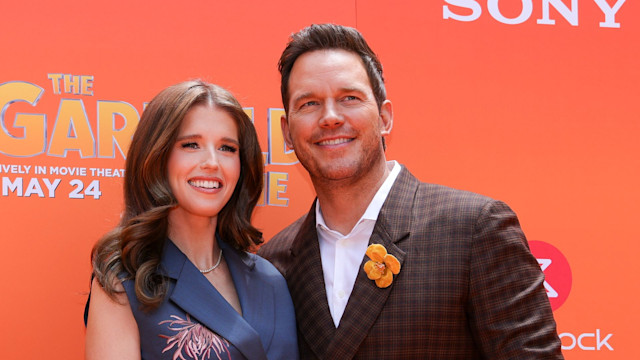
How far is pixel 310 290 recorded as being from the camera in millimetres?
2059

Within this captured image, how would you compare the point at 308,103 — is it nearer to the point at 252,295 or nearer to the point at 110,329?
the point at 252,295

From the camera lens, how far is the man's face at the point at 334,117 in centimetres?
211

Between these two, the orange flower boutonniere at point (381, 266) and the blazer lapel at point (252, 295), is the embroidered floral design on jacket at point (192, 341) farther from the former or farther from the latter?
the orange flower boutonniere at point (381, 266)

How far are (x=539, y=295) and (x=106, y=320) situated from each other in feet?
4.11

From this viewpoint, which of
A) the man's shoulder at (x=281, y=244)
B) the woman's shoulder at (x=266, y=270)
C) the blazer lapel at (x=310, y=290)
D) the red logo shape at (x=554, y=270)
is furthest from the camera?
the red logo shape at (x=554, y=270)

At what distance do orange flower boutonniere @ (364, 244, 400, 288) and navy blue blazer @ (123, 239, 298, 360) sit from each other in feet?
1.21

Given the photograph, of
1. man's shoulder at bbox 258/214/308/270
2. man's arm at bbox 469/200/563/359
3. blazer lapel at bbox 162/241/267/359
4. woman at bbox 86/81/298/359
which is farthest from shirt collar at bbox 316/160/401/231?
blazer lapel at bbox 162/241/267/359

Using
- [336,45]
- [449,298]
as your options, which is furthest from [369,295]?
[336,45]

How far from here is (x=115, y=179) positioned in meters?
2.47

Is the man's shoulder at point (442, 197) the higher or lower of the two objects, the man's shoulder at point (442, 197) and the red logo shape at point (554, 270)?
the higher

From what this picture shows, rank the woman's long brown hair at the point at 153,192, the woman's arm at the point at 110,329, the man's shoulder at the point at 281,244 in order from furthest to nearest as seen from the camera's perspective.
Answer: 1. the man's shoulder at the point at 281,244
2. the woman's long brown hair at the point at 153,192
3. the woman's arm at the point at 110,329

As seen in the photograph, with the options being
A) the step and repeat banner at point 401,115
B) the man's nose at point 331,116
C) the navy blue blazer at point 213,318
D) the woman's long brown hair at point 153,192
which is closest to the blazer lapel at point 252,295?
the navy blue blazer at point 213,318

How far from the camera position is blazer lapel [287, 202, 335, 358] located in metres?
Result: 1.95

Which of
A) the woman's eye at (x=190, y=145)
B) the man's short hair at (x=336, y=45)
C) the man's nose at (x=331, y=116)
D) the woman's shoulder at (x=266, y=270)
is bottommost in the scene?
the woman's shoulder at (x=266, y=270)
